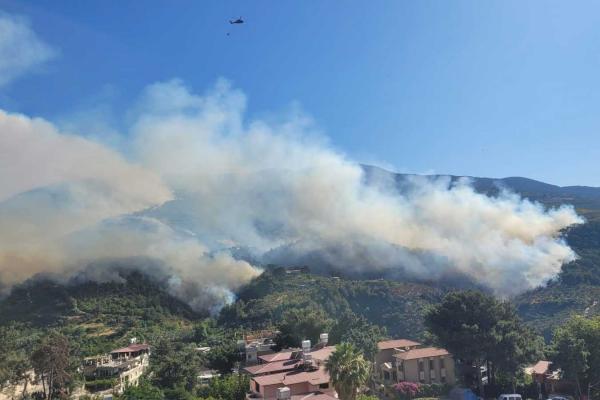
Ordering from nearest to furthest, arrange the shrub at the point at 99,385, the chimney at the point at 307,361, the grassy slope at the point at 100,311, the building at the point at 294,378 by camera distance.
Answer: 1. the building at the point at 294,378
2. the chimney at the point at 307,361
3. the shrub at the point at 99,385
4. the grassy slope at the point at 100,311

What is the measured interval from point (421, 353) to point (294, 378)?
24.8 metres

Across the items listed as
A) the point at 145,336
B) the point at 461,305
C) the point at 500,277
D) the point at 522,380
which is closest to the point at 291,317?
the point at 461,305

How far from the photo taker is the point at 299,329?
67.4m

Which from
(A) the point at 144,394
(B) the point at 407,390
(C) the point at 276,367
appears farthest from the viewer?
(B) the point at 407,390

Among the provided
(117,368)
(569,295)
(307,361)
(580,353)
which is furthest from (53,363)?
(569,295)

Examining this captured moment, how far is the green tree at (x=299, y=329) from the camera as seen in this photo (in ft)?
221

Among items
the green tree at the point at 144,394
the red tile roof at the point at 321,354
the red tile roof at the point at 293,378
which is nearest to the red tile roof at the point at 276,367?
the red tile roof at the point at 293,378

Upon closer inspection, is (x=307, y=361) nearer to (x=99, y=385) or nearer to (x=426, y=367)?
(x=426, y=367)

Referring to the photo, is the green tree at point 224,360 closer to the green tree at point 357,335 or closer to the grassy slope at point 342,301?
the green tree at point 357,335

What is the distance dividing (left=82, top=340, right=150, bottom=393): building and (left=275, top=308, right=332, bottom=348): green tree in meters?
22.8

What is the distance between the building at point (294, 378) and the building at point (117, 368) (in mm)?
29249

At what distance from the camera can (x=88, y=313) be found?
450 feet

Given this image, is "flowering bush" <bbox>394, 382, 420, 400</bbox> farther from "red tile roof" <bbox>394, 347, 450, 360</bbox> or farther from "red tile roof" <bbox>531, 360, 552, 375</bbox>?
"red tile roof" <bbox>531, 360, 552, 375</bbox>

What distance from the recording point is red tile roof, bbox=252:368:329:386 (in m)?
44.2
